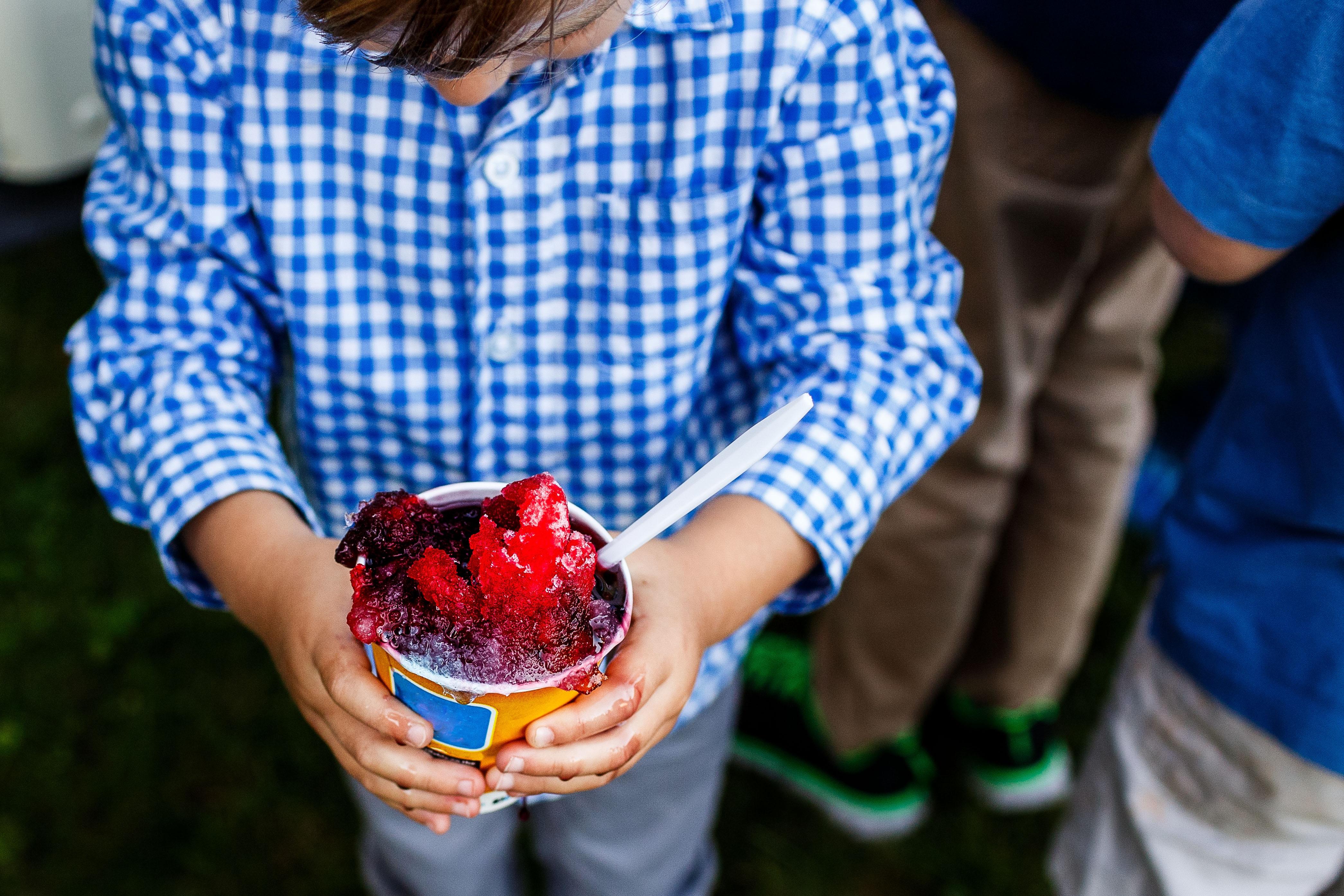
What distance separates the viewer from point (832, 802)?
186 centimetres

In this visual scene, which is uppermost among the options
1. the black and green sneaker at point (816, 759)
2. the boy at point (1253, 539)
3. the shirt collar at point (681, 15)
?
the shirt collar at point (681, 15)

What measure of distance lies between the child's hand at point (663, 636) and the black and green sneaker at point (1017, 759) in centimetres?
109

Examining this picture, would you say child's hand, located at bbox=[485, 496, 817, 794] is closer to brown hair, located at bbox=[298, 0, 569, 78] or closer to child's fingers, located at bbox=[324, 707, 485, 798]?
child's fingers, located at bbox=[324, 707, 485, 798]

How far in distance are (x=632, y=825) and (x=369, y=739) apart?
22.3 inches

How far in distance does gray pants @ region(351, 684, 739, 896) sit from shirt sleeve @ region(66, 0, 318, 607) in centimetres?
43

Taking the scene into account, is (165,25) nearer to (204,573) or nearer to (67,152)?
(204,573)

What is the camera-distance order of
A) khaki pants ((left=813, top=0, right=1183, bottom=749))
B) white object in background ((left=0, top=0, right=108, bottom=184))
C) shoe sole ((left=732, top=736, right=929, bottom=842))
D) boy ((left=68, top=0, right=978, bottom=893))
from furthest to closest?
shoe sole ((left=732, top=736, right=929, bottom=842))
white object in background ((left=0, top=0, right=108, bottom=184))
khaki pants ((left=813, top=0, right=1183, bottom=749))
boy ((left=68, top=0, right=978, bottom=893))

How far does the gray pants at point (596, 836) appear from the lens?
4.09 ft

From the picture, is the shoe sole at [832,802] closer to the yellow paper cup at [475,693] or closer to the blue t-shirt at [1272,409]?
the blue t-shirt at [1272,409]

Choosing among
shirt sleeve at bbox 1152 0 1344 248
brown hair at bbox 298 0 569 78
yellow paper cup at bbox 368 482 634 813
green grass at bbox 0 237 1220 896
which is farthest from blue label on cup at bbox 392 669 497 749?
green grass at bbox 0 237 1220 896

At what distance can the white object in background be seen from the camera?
1550 millimetres

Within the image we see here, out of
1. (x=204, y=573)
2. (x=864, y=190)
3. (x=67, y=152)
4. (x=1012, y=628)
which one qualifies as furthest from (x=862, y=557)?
(x=67, y=152)

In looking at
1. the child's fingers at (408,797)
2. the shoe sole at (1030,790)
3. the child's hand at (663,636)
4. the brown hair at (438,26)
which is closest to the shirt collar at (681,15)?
the brown hair at (438,26)

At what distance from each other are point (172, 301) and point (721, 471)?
572 mm
